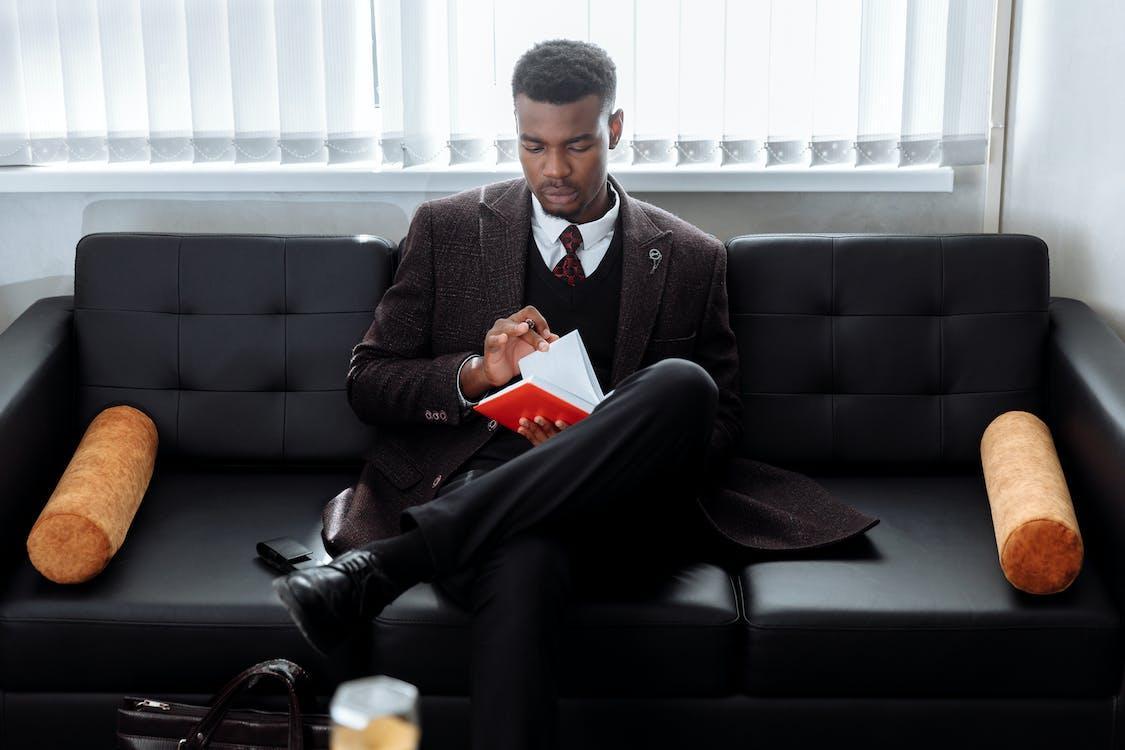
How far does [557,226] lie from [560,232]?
0.04ft

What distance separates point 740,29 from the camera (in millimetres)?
2445

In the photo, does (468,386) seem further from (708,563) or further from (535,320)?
(708,563)

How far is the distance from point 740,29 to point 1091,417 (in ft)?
3.53

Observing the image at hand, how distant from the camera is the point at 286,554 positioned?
1.83 metres

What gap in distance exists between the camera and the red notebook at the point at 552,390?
1766mm

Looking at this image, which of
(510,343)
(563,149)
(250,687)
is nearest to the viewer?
(250,687)

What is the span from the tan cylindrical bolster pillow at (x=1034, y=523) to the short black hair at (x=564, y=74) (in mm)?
934

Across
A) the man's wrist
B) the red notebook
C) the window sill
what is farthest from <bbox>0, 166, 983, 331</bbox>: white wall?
the red notebook

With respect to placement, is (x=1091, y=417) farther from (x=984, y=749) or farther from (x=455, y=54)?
(x=455, y=54)

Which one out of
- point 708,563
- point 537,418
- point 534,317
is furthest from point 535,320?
point 708,563

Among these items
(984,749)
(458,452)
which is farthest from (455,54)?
(984,749)

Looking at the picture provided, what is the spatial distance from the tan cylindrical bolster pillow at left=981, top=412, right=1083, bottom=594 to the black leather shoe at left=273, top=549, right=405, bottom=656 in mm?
914

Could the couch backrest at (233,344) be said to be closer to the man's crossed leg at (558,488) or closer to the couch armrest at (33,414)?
the couch armrest at (33,414)

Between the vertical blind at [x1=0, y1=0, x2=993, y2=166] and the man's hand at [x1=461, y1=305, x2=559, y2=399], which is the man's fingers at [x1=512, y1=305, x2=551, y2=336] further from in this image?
the vertical blind at [x1=0, y1=0, x2=993, y2=166]
